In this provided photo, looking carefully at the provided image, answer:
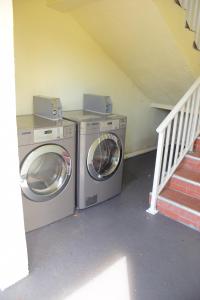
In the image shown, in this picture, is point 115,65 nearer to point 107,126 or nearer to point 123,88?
point 123,88

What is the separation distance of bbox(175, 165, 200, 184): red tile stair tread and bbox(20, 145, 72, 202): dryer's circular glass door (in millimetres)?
1314

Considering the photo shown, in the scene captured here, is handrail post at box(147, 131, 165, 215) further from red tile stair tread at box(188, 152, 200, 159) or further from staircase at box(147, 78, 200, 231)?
red tile stair tread at box(188, 152, 200, 159)

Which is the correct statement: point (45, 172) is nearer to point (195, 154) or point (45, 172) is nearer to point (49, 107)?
point (49, 107)

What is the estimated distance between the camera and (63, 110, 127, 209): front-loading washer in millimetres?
2393

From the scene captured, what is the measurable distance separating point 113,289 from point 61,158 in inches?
45.6

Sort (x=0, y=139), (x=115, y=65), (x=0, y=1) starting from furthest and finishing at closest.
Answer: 1. (x=115, y=65)
2. (x=0, y=139)
3. (x=0, y=1)

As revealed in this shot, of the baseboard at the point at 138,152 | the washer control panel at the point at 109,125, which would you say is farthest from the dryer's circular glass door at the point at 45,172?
the baseboard at the point at 138,152

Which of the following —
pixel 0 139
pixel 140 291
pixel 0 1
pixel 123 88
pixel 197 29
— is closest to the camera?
pixel 0 1

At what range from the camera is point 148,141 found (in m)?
4.62

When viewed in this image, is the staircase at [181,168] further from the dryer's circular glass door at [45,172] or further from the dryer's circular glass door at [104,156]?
the dryer's circular glass door at [45,172]

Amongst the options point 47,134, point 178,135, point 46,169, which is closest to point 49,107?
point 47,134

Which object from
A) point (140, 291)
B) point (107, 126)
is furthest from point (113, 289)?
point (107, 126)

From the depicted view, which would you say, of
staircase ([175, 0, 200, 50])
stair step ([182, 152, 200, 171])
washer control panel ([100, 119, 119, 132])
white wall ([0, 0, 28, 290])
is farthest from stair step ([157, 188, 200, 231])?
staircase ([175, 0, 200, 50])

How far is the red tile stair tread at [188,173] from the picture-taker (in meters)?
2.74
